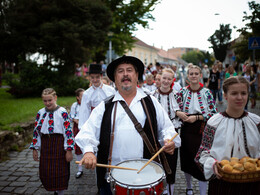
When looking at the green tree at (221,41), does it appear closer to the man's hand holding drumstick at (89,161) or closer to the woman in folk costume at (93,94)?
the woman in folk costume at (93,94)

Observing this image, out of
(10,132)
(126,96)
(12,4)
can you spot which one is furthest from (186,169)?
(12,4)

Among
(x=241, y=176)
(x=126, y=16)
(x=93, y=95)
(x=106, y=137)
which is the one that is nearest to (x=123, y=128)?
(x=106, y=137)

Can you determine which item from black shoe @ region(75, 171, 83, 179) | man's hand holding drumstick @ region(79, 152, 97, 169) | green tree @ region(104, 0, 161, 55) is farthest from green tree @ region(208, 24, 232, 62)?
man's hand holding drumstick @ region(79, 152, 97, 169)

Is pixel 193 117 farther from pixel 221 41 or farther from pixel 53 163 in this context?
pixel 221 41

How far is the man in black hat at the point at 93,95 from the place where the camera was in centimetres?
470

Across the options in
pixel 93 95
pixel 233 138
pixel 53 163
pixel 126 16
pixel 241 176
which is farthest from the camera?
pixel 126 16

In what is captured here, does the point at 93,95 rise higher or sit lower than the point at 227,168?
higher

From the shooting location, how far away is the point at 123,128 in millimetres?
2391

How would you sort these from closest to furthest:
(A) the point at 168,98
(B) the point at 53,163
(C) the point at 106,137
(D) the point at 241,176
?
(D) the point at 241,176, (C) the point at 106,137, (B) the point at 53,163, (A) the point at 168,98

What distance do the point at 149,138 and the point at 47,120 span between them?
2023 millimetres

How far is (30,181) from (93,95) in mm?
2174

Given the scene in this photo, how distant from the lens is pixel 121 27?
775 inches

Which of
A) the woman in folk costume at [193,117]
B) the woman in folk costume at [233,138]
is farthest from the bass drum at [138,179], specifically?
the woman in folk costume at [193,117]

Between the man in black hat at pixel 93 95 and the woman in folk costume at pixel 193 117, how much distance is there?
1.90 m
